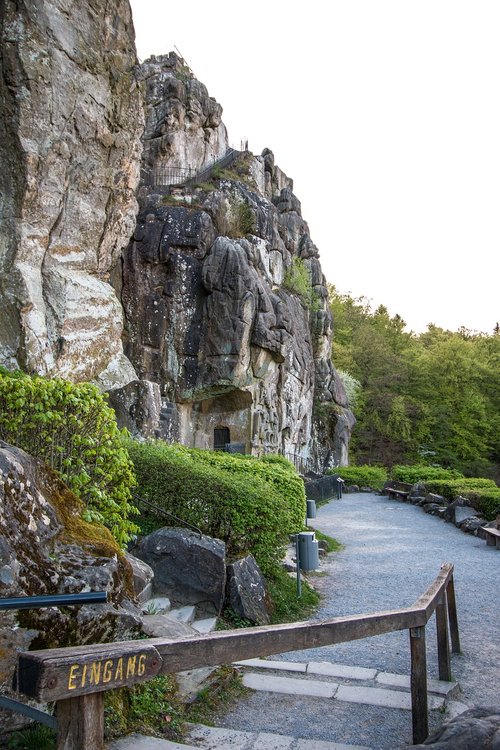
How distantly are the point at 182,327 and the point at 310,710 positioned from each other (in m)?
23.2

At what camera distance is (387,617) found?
411cm

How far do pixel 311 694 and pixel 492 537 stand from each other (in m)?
10.3

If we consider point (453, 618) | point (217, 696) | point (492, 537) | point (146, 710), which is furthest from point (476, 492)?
point (146, 710)

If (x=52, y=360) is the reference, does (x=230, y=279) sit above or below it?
above

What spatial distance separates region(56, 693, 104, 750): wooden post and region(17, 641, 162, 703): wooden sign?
0.07 meters

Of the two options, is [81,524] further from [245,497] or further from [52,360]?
[52,360]

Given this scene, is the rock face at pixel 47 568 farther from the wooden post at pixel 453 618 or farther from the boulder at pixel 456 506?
the boulder at pixel 456 506

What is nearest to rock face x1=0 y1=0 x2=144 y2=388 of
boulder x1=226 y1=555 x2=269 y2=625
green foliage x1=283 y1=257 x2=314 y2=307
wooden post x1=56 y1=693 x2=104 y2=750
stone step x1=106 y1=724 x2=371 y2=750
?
boulder x1=226 y1=555 x2=269 y2=625

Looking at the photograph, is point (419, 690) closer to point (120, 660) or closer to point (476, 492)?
point (120, 660)

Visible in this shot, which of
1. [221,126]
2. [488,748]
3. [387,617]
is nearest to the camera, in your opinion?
[488,748]

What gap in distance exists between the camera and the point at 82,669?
244cm

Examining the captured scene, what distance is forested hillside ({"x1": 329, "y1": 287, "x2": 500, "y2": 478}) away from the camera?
43.2m

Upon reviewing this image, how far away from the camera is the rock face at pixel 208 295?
27.1m

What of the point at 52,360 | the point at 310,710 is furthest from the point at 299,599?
the point at 52,360
